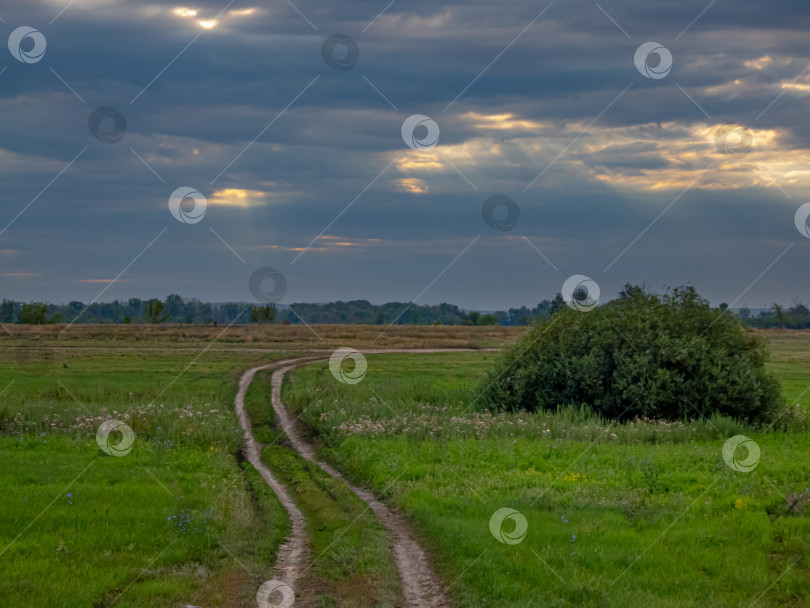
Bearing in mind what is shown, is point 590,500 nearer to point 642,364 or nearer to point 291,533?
point 291,533

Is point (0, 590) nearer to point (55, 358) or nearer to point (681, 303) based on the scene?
point (681, 303)

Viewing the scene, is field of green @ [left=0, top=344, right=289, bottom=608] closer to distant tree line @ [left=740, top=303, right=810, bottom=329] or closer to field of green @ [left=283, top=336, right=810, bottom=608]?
field of green @ [left=283, top=336, right=810, bottom=608]

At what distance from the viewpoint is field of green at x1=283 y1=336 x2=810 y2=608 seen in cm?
973

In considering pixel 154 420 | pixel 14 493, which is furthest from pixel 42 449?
pixel 14 493

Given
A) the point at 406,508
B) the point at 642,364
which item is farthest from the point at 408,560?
the point at 642,364

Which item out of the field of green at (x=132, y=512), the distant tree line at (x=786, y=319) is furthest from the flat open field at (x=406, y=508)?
the distant tree line at (x=786, y=319)

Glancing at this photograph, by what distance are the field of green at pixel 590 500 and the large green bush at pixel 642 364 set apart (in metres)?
1.62

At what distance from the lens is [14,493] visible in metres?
13.7

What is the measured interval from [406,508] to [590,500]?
3626mm

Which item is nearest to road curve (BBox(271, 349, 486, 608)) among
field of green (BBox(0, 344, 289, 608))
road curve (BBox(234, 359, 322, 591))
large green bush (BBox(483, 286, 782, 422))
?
road curve (BBox(234, 359, 322, 591))

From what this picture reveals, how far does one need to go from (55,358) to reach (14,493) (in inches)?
1901

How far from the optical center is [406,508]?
46.6ft

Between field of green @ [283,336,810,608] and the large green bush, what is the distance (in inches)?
63.7

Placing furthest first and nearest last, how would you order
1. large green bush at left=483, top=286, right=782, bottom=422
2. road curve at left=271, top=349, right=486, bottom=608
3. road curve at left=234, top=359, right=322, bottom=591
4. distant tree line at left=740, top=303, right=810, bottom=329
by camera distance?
1. distant tree line at left=740, top=303, right=810, bottom=329
2. large green bush at left=483, top=286, right=782, bottom=422
3. road curve at left=234, top=359, right=322, bottom=591
4. road curve at left=271, top=349, right=486, bottom=608
